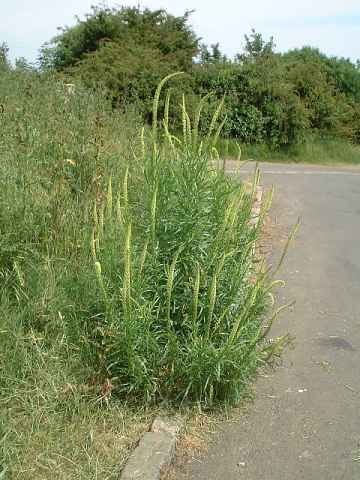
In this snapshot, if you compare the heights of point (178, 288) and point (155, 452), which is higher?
point (178, 288)

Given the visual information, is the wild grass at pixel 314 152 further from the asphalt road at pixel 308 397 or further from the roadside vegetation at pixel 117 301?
the roadside vegetation at pixel 117 301

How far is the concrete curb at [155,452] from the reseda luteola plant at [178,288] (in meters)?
0.21

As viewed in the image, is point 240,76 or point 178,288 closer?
point 178,288

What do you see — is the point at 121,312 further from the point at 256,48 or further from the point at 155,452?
the point at 256,48

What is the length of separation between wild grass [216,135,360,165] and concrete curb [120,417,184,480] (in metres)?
16.4

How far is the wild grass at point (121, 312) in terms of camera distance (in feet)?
12.3

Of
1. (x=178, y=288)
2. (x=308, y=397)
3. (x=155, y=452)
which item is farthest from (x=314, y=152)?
(x=155, y=452)

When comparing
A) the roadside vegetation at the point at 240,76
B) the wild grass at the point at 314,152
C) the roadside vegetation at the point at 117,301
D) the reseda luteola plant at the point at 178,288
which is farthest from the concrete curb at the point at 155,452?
the wild grass at the point at 314,152

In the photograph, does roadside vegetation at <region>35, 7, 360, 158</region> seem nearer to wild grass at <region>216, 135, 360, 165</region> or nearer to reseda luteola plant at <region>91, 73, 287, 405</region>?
wild grass at <region>216, 135, 360, 165</region>

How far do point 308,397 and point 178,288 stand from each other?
118 centimetres

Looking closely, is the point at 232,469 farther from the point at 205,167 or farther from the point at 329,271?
the point at 329,271

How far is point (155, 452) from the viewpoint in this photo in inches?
144

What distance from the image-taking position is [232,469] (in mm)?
3713

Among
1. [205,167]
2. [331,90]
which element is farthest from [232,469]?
[331,90]
